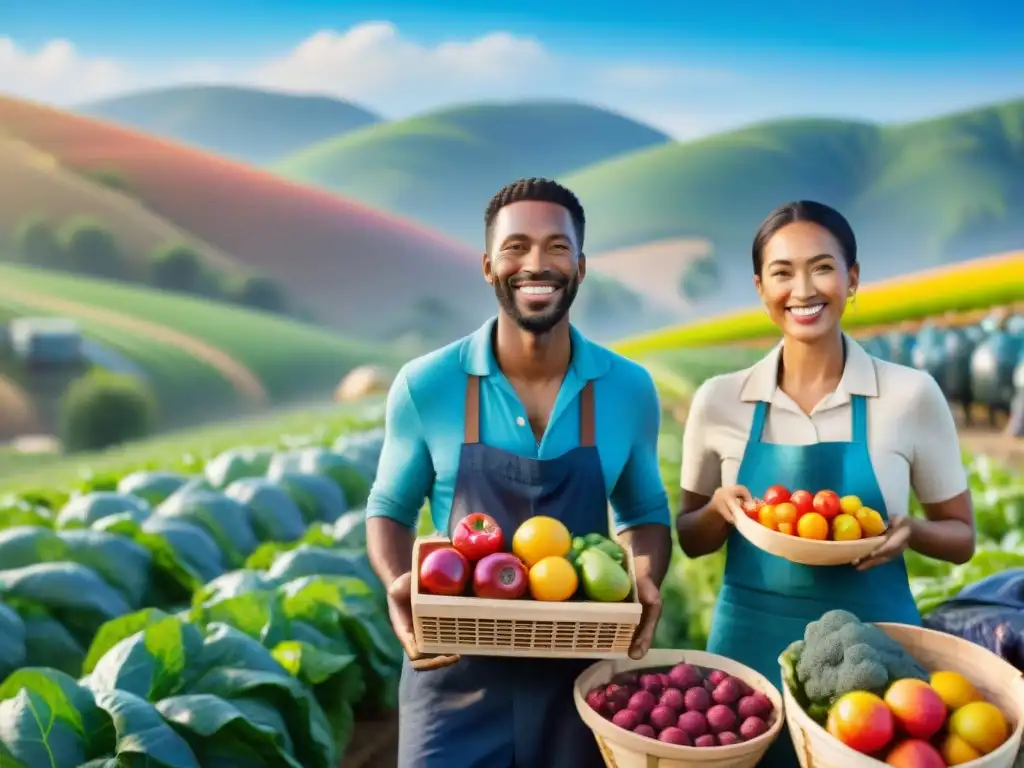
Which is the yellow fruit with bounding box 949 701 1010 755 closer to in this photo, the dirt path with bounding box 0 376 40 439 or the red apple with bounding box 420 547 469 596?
the red apple with bounding box 420 547 469 596

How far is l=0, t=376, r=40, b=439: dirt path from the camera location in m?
15.6

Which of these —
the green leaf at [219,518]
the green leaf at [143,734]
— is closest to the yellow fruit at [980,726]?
the green leaf at [143,734]

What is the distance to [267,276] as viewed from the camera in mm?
23125

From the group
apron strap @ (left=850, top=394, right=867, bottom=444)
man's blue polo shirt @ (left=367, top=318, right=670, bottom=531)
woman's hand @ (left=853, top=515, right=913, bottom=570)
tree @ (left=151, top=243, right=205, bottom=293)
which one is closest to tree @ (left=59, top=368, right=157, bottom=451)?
tree @ (left=151, top=243, right=205, bottom=293)

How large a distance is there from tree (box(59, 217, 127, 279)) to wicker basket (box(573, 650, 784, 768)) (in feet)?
67.0

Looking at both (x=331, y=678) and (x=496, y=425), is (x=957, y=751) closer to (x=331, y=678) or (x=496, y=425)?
(x=496, y=425)

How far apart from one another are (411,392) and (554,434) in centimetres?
34

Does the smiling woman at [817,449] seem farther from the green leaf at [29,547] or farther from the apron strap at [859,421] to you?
the green leaf at [29,547]

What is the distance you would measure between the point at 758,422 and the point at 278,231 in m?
22.7

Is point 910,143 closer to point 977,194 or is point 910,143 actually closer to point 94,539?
point 977,194

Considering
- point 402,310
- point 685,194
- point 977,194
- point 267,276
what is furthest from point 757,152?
point 267,276

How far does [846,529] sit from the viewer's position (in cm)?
217

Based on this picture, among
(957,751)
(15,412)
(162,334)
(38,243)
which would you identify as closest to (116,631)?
(957,751)

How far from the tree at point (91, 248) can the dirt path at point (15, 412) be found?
523 centimetres
